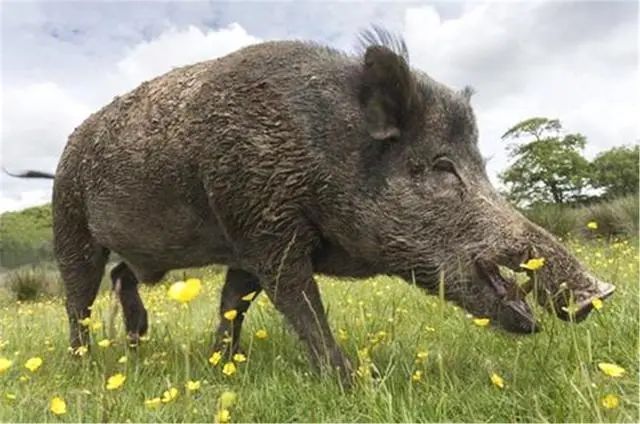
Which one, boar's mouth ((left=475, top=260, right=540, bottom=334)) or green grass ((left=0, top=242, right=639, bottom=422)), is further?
boar's mouth ((left=475, top=260, right=540, bottom=334))

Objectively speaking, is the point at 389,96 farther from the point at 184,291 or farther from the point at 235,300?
the point at 184,291

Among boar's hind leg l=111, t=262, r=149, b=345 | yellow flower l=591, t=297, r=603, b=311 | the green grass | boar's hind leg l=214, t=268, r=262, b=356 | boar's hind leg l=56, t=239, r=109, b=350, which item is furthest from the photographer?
boar's hind leg l=111, t=262, r=149, b=345

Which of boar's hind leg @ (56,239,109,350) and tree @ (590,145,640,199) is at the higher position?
tree @ (590,145,640,199)

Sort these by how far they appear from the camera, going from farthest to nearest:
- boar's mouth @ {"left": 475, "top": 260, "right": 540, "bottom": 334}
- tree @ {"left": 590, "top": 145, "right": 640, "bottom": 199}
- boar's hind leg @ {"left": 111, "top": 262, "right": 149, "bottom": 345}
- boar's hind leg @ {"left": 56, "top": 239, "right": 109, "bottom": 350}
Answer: tree @ {"left": 590, "top": 145, "right": 640, "bottom": 199} → boar's hind leg @ {"left": 111, "top": 262, "right": 149, "bottom": 345} → boar's hind leg @ {"left": 56, "top": 239, "right": 109, "bottom": 350} → boar's mouth @ {"left": 475, "top": 260, "right": 540, "bottom": 334}

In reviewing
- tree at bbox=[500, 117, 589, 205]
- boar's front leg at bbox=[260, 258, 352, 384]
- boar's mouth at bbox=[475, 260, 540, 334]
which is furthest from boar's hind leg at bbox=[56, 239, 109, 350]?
tree at bbox=[500, 117, 589, 205]

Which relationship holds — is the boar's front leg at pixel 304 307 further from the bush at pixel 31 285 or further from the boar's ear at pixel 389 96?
the bush at pixel 31 285

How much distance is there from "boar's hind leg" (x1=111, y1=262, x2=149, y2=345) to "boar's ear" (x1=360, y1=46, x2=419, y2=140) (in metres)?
3.00

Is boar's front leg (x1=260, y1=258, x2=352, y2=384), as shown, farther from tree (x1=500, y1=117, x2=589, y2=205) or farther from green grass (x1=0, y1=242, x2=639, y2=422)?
tree (x1=500, y1=117, x2=589, y2=205)

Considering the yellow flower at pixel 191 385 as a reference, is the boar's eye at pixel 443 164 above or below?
above

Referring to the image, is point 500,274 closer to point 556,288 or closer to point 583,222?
point 556,288

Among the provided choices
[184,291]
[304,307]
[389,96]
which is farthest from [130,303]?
[184,291]

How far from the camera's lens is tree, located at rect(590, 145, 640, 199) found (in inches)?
2146

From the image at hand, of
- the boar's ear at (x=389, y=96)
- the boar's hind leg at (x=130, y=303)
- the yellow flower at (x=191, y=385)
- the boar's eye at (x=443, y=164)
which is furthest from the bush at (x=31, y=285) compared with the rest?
the yellow flower at (x=191, y=385)

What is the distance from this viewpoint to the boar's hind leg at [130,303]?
6.09 metres
